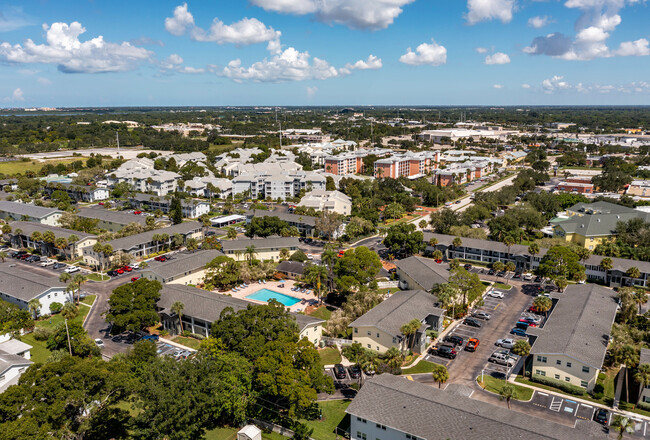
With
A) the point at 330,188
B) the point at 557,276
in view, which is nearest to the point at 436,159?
the point at 330,188

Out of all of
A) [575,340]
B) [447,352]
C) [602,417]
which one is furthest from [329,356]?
[602,417]

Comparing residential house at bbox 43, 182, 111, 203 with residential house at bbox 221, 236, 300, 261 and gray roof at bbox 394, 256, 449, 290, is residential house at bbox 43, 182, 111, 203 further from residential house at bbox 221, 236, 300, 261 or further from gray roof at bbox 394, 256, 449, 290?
gray roof at bbox 394, 256, 449, 290

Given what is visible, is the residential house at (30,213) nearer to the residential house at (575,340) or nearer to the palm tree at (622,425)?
the residential house at (575,340)

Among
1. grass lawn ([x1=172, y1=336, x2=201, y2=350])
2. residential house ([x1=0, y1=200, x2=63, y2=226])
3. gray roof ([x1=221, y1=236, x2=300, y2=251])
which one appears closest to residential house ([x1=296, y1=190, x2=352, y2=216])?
gray roof ([x1=221, y1=236, x2=300, y2=251])

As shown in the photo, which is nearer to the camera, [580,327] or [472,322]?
[580,327]

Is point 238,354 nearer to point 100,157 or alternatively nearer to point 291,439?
point 291,439

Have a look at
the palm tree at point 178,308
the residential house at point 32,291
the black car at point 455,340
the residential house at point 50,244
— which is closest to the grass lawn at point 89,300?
the residential house at point 32,291

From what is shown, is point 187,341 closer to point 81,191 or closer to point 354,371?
point 354,371

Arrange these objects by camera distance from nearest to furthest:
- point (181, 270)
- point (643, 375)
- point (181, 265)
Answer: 1. point (643, 375)
2. point (181, 270)
3. point (181, 265)
